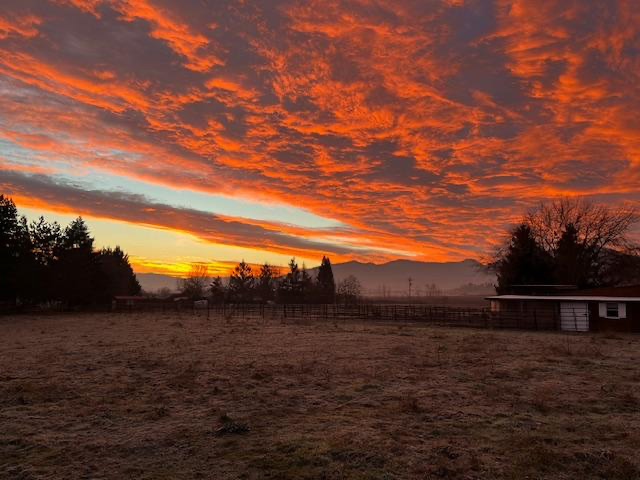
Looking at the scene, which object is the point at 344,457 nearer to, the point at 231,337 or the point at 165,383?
the point at 165,383

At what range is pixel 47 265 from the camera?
56375 millimetres

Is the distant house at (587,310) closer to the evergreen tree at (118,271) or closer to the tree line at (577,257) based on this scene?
the tree line at (577,257)

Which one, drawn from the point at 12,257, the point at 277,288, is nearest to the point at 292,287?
the point at 277,288

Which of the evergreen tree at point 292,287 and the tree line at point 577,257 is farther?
the evergreen tree at point 292,287

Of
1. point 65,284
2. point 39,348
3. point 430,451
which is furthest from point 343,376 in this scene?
point 65,284

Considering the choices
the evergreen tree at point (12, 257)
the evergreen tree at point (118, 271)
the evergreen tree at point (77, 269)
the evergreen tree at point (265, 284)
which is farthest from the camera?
the evergreen tree at point (265, 284)

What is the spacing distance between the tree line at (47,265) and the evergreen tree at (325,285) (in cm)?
4694

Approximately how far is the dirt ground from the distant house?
54.5ft

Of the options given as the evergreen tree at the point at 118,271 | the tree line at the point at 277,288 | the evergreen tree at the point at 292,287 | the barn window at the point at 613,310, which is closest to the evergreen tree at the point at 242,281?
the tree line at the point at 277,288

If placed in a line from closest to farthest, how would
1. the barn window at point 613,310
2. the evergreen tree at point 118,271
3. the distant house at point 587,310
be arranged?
the distant house at point 587,310 → the barn window at point 613,310 → the evergreen tree at point 118,271

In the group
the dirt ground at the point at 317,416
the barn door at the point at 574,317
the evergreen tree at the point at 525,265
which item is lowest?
the dirt ground at the point at 317,416

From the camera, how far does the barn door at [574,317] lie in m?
33.6

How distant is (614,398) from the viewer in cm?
1109

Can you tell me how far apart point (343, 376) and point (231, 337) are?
46.5 feet
